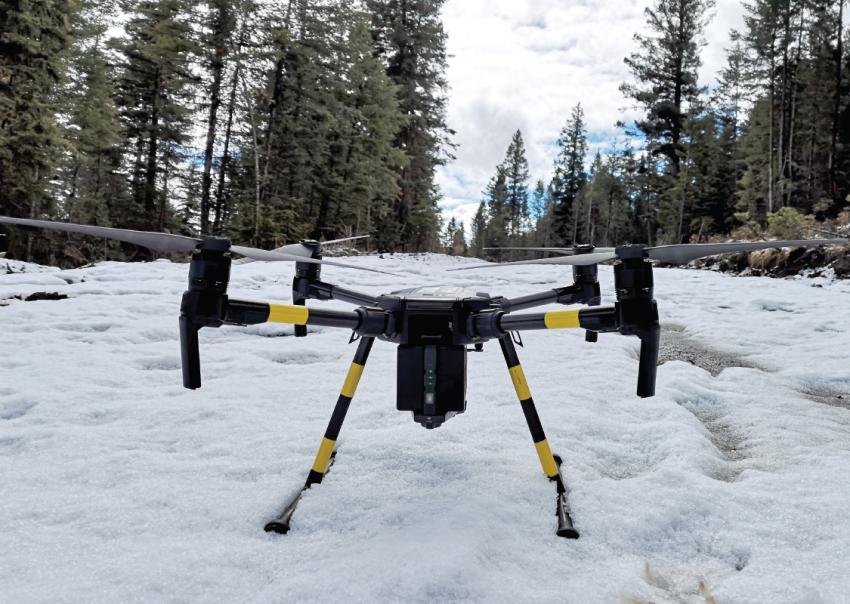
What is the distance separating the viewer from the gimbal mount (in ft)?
4.99

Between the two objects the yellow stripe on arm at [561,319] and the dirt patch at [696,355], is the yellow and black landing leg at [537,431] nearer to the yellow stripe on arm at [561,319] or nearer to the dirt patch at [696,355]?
the yellow stripe on arm at [561,319]

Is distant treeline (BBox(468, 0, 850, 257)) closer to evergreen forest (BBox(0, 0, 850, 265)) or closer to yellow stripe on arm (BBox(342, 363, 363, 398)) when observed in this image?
evergreen forest (BBox(0, 0, 850, 265))

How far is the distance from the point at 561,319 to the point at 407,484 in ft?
4.11

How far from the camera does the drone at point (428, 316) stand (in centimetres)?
152

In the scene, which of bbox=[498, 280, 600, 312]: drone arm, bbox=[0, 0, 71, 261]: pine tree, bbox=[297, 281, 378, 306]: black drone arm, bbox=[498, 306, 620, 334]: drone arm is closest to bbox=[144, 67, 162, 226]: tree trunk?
bbox=[0, 0, 71, 261]: pine tree

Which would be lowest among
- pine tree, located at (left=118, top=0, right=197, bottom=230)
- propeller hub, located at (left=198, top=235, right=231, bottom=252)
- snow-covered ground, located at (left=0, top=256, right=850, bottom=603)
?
snow-covered ground, located at (left=0, top=256, right=850, bottom=603)

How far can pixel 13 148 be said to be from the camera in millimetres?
12367

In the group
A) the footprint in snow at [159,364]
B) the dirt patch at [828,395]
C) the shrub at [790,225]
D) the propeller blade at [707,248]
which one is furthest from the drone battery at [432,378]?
the shrub at [790,225]

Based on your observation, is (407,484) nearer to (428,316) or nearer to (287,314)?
(428,316)

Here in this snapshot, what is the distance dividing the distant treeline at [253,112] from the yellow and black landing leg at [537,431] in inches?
661

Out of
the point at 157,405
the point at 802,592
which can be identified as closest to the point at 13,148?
the point at 157,405

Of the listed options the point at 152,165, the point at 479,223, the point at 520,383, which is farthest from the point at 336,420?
the point at 479,223

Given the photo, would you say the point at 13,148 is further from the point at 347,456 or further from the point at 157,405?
the point at 347,456

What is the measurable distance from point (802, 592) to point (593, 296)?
4.55 feet
